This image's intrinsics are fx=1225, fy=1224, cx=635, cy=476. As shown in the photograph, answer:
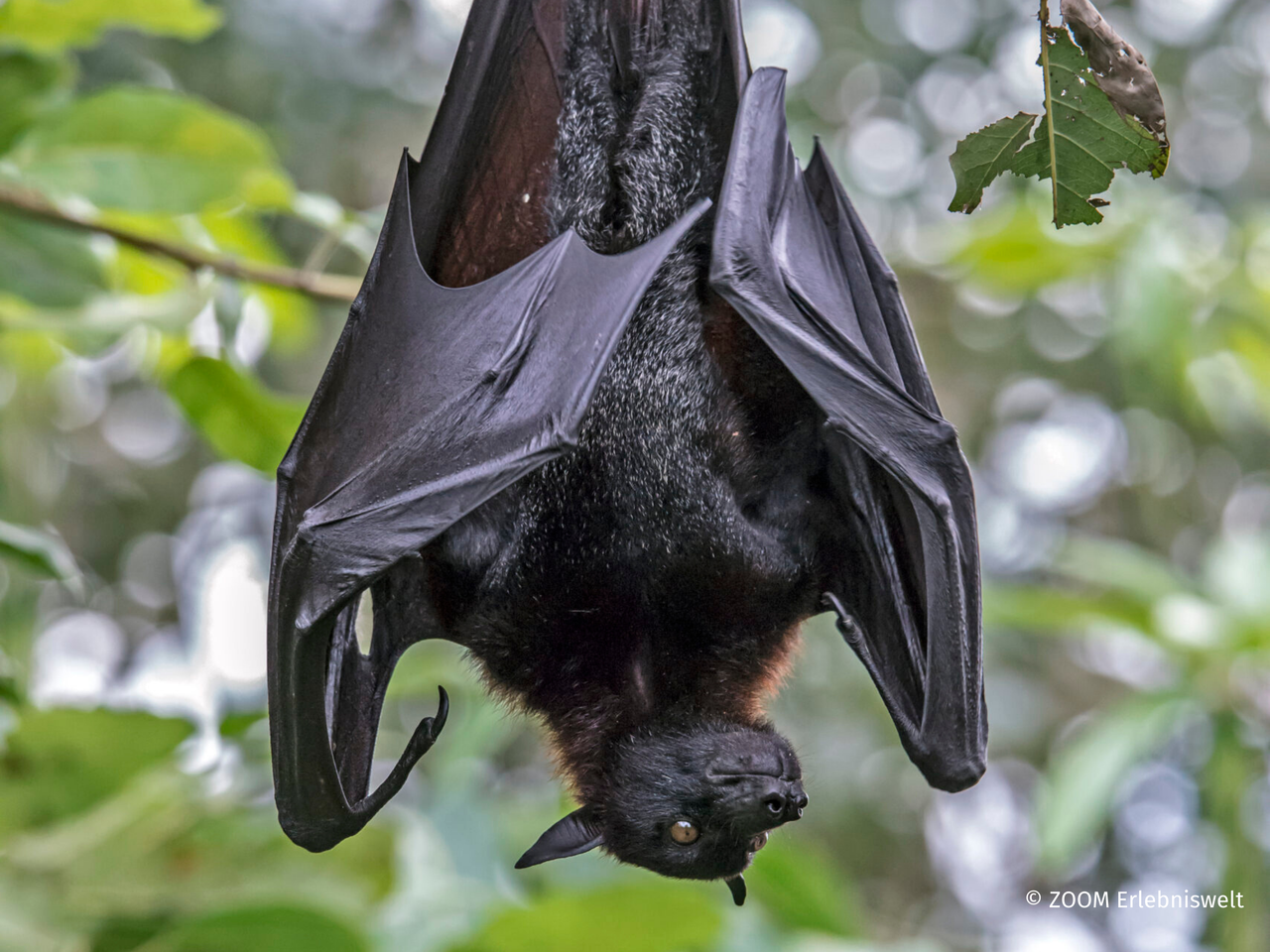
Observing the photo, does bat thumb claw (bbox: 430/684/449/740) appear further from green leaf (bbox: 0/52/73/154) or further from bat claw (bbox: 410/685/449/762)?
green leaf (bbox: 0/52/73/154)

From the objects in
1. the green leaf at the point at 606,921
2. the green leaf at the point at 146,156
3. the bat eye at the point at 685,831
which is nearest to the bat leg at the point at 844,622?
the bat eye at the point at 685,831

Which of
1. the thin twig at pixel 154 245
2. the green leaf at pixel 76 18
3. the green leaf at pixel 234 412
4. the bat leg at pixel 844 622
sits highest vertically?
the green leaf at pixel 76 18

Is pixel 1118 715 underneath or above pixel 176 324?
underneath

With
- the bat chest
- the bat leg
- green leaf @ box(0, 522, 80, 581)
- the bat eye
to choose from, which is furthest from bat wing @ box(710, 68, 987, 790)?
green leaf @ box(0, 522, 80, 581)

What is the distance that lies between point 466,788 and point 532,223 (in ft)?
8.07

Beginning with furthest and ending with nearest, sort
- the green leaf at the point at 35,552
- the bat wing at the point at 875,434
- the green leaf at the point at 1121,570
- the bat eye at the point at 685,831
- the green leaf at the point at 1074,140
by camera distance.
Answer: the green leaf at the point at 1121,570, the bat eye at the point at 685,831, the green leaf at the point at 35,552, the bat wing at the point at 875,434, the green leaf at the point at 1074,140

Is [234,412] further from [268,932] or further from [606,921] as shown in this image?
[606,921]

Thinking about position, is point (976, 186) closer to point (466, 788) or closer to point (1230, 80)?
point (466, 788)

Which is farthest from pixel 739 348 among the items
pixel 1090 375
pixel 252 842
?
pixel 1090 375

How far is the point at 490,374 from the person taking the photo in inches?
124

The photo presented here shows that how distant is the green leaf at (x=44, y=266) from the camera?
12.7 ft

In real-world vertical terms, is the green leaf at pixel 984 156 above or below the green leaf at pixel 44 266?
above

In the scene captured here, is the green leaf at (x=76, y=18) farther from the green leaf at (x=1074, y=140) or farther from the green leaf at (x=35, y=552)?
the green leaf at (x=1074, y=140)

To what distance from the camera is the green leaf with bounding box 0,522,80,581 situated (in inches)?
131
